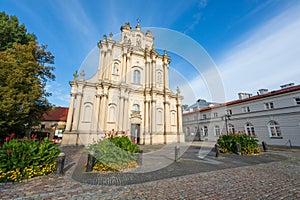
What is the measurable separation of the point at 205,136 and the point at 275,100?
13.3m

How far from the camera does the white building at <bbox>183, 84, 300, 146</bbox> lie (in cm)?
1575

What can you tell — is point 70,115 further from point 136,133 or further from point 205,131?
point 205,131

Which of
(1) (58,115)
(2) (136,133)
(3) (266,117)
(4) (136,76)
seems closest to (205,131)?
(3) (266,117)

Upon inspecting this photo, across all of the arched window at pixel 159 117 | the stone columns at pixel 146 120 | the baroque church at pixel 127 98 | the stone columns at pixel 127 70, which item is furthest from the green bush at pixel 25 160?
the arched window at pixel 159 117

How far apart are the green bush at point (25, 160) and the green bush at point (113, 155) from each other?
1.68 m

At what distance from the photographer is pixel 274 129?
17.4 m

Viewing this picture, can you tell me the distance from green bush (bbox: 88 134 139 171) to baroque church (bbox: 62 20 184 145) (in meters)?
10.9

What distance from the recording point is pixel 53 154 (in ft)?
19.2

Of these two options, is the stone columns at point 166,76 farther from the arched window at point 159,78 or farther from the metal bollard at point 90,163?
the metal bollard at point 90,163

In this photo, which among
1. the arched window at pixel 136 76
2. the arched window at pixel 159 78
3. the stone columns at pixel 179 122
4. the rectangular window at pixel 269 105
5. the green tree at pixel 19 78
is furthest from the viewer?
the arched window at pixel 159 78

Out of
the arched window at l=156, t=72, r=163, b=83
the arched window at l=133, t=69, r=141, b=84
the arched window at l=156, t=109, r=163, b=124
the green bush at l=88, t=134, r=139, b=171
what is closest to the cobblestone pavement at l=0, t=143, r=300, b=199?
the green bush at l=88, t=134, r=139, b=171

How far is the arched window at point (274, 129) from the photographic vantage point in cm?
1705

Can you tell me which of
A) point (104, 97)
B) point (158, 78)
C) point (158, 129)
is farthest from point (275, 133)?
point (104, 97)

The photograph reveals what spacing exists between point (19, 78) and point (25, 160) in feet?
27.4
